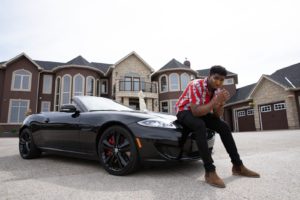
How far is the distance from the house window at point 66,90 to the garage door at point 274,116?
18.4 meters

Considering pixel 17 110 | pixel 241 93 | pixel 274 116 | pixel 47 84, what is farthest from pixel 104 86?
pixel 274 116

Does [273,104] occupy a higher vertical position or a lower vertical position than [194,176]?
higher

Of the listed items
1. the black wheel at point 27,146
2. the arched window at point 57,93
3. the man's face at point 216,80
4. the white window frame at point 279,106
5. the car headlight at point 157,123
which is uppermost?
the arched window at point 57,93

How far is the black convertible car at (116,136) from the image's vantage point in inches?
96.7

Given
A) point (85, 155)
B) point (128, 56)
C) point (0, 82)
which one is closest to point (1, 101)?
point (0, 82)

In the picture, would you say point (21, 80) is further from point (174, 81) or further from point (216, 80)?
point (216, 80)

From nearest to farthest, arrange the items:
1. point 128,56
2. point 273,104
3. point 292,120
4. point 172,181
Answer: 1. point 172,181
2. point 292,120
3. point 273,104
4. point 128,56

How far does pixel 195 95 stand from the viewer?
2592 millimetres

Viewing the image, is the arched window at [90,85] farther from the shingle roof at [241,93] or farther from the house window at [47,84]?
the shingle roof at [241,93]

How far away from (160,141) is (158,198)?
73 centimetres

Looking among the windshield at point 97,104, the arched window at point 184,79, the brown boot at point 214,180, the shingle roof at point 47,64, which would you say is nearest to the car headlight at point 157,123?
the brown boot at point 214,180

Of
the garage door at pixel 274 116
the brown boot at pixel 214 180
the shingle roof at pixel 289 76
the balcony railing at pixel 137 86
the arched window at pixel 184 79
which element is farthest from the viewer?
the arched window at pixel 184 79

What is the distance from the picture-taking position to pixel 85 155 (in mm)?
3002

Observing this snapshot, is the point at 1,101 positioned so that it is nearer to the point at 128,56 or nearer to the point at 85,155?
the point at 128,56
